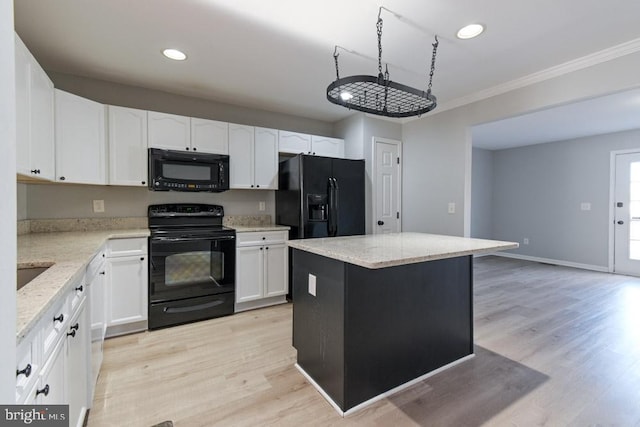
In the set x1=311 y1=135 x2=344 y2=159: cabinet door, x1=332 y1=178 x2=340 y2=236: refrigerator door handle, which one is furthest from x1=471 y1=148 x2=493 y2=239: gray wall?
x1=332 y1=178 x2=340 y2=236: refrigerator door handle

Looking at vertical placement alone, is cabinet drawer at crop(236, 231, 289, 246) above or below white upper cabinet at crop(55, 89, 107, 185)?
below

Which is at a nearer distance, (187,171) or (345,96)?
(345,96)

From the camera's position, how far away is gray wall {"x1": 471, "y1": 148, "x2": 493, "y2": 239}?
6.49m

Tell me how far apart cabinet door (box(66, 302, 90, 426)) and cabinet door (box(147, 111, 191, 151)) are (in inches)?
75.7

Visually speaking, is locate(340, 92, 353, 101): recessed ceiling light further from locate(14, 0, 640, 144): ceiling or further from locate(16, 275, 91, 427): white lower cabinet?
locate(16, 275, 91, 427): white lower cabinet

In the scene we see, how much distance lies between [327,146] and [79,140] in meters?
2.71

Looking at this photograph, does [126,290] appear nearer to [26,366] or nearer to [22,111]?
[22,111]

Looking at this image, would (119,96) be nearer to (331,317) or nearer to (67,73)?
(67,73)

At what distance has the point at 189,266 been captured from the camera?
290cm

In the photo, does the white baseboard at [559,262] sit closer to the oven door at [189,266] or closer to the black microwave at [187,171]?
the oven door at [189,266]

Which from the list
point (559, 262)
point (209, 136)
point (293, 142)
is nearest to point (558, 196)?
point (559, 262)

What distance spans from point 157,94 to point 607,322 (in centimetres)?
532

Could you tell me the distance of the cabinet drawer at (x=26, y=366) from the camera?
80 cm

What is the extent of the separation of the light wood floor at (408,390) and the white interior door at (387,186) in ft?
5.38
